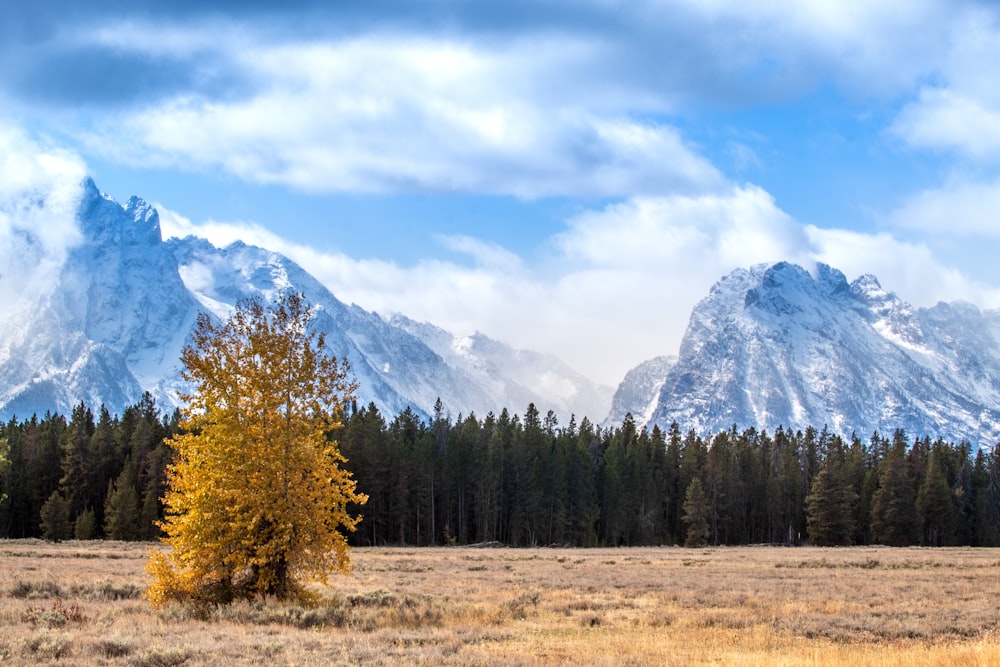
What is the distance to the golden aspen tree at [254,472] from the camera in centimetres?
2433

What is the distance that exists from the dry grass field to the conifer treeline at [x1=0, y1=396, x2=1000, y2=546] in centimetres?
5065

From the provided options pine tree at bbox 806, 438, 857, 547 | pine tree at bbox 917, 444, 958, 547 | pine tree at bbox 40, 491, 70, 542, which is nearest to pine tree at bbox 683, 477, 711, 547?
pine tree at bbox 806, 438, 857, 547

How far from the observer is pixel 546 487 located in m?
102

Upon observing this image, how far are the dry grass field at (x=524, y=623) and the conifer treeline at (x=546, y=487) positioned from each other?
50.7m

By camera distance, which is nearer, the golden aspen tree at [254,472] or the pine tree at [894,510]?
the golden aspen tree at [254,472]

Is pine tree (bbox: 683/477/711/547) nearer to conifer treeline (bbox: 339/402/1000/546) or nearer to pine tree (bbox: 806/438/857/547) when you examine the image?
conifer treeline (bbox: 339/402/1000/546)

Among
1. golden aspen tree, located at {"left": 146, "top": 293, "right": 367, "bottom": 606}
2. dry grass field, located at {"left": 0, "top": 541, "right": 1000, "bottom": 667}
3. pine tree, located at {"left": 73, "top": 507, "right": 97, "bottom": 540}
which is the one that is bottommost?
pine tree, located at {"left": 73, "top": 507, "right": 97, "bottom": 540}

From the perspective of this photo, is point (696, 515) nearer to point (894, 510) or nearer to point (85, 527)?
point (894, 510)

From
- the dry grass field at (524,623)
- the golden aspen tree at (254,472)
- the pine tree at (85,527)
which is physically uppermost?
the golden aspen tree at (254,472)

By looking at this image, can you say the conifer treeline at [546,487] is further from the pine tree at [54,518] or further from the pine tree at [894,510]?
the pine tree at [54,518]

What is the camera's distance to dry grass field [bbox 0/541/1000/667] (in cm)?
1697

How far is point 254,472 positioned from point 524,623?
8.76m

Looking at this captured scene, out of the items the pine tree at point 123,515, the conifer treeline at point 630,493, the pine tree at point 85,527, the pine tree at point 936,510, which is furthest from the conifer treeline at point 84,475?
the pine tree at point 936,510

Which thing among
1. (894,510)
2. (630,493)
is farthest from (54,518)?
(894,510)
